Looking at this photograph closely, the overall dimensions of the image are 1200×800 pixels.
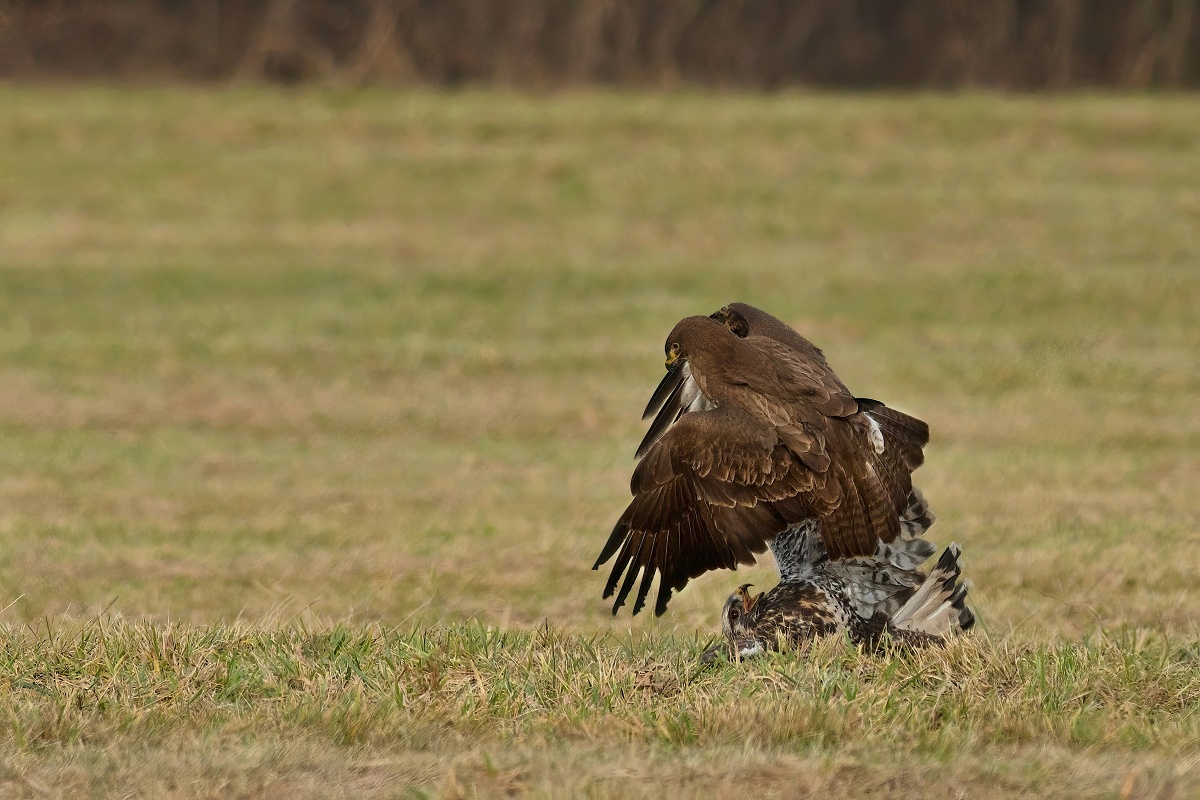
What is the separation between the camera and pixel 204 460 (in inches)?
485

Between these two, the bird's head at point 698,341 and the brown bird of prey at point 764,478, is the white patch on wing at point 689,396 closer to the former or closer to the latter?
the bird's head at point 698,341

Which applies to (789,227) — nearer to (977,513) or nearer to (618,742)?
(977,513)

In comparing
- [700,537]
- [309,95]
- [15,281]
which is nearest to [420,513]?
[700,537]

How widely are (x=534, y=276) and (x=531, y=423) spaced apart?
5.99 m

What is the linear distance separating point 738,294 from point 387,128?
26.6ft

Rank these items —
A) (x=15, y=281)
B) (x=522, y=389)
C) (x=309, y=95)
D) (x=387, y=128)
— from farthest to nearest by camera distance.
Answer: (x=309, y=95)
(x=387, y=128)
(x=15, y=281)
(x=522, y=389)

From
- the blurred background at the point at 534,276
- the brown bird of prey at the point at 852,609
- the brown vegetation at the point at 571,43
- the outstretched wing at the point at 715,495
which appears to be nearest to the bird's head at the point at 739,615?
the brown bird of prey at the point at 852,609

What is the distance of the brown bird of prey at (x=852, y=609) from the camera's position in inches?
235

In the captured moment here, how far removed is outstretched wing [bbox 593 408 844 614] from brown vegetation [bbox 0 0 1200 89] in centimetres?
2266

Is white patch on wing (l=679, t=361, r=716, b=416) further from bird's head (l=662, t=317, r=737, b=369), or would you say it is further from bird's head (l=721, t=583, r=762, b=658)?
bird's head (l=721, t=583, r=762, b=658)

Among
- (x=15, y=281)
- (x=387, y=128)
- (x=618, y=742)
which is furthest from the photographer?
(x=387, y=128)

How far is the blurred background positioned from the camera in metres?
9.52

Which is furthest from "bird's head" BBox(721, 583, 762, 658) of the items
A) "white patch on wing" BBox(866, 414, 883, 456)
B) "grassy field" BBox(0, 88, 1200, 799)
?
"white patch on wing" BBox(866, 414, 883, 456)

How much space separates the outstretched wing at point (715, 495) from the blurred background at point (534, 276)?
1.56m
